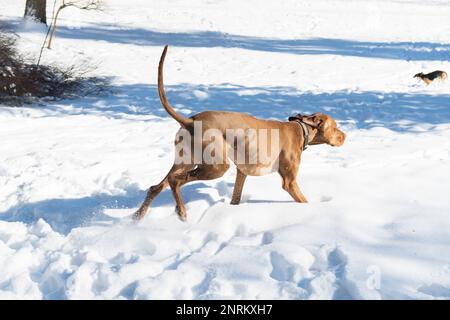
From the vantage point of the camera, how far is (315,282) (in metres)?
3.40

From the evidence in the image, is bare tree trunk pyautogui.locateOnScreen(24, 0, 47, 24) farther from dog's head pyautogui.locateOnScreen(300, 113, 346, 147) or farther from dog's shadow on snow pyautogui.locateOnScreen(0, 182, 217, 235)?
dog's head pyautogui.locateOnScreen(300, 113, 346, 147)

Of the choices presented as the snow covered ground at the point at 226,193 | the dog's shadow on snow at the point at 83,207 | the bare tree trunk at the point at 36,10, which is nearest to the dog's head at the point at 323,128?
the snow covered ground at the point at 226,193

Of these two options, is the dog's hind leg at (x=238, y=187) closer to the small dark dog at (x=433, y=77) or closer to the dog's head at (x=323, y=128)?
the dog's head at (x=323, y=128)

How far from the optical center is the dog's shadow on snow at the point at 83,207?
4793 millimetres

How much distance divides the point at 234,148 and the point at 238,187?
52 centimetres

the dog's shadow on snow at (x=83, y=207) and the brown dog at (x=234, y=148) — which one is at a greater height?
the brown dog at (x=234, y=148)

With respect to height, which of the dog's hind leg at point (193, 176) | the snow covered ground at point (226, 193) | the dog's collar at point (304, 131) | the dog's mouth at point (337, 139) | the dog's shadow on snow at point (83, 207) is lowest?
the dog's shadow on snow at point (83, 207)
